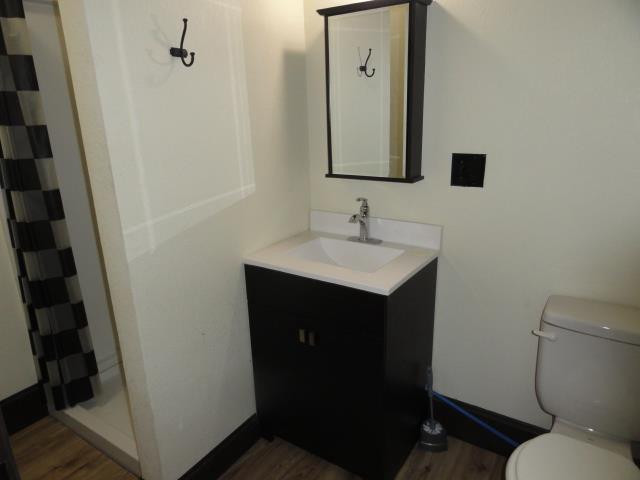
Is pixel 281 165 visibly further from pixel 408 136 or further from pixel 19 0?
pixel 19 0

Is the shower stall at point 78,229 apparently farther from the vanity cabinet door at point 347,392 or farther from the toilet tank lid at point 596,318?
the toilet tank lid at point 596,318

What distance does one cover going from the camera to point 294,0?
70.7 inches

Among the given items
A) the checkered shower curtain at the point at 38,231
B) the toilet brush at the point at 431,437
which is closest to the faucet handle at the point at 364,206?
the toilet brush at the point at 431,437

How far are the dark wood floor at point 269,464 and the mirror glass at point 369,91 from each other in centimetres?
121

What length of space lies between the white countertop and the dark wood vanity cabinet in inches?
1.1

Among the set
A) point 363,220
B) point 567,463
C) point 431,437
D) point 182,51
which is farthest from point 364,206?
point 567,463

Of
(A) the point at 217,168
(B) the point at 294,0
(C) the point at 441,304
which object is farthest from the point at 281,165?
(C) the point at 441,304

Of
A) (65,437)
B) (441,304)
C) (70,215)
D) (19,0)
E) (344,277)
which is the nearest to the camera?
(344,277)

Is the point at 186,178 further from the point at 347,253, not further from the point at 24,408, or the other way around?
the point at 24,408

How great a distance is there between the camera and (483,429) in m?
1.85

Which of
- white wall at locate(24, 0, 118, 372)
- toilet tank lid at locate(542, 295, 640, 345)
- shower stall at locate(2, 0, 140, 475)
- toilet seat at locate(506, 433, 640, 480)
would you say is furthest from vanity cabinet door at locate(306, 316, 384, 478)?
white wall at locate(24, 0, 118, 372)

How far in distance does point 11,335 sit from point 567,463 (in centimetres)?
224

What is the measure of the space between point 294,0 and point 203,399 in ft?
5.40

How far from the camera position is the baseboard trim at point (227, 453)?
66.7 inches
